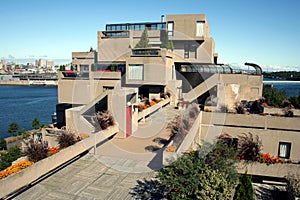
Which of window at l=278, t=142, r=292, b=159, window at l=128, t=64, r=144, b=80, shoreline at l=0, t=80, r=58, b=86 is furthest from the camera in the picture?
shoreline at l=0, t=80, r=58, b=86

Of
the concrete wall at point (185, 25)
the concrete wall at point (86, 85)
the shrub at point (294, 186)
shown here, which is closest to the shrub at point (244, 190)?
the shrub at point (294, 186)

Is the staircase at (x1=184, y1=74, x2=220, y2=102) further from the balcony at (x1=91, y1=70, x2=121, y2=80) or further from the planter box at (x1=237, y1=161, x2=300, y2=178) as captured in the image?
the planter box at (x1=237, y1=161, x2=300, y2=178)

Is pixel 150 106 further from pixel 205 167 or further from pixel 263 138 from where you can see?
pixel 205 167

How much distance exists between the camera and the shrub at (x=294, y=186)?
347 inches

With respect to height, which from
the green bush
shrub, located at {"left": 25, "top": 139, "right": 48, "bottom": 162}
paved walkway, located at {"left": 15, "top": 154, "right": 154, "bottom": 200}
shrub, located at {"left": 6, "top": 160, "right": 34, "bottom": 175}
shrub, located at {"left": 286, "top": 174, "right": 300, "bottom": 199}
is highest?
shrub, located at {"left": 25, "top": 139, "right": 48, "bottom": 162}

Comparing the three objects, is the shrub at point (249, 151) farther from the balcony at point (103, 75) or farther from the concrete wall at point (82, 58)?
the concrete wall at point (82, 58)

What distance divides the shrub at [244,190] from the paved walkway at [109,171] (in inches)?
146

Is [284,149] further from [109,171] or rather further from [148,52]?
[148,52]

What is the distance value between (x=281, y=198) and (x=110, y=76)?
15.9 m

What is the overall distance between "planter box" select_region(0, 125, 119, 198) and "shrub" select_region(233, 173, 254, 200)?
7.25 metres

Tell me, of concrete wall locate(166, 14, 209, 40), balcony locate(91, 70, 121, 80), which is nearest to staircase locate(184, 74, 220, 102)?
concrete wall locate(166, 14, 209, 40)

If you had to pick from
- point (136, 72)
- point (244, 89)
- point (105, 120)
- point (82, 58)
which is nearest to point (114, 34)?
point (82, 58)

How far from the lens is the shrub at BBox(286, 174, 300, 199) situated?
8.82 m

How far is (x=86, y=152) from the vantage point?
1296cm
